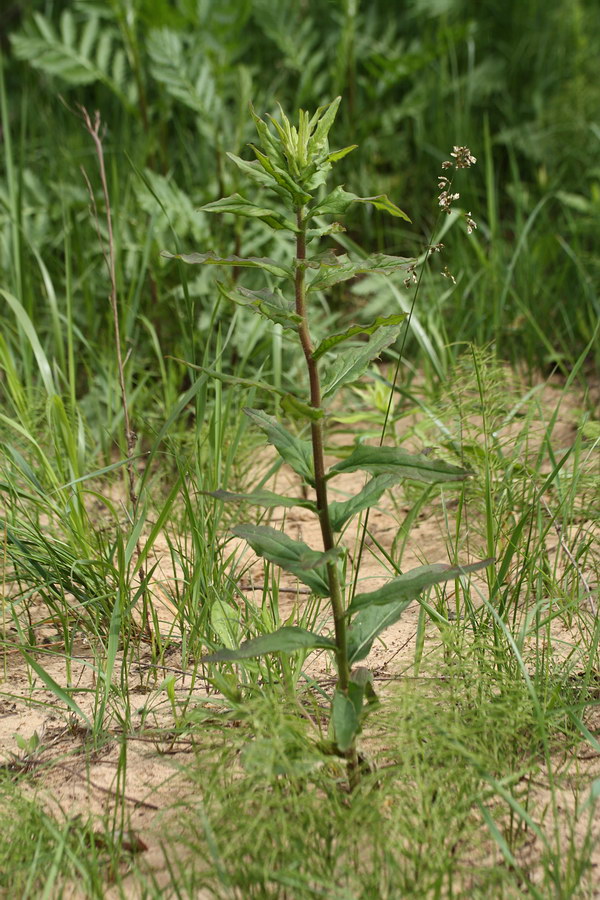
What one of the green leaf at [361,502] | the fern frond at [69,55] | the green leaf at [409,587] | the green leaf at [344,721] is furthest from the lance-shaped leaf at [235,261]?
the fern frond at [69,55]

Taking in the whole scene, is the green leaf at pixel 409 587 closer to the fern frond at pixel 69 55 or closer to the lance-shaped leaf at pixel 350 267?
the lance-shaped leaf at pixel 350 267

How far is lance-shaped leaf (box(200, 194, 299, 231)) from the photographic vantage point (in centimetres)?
133

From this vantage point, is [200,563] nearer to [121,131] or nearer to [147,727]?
[147,727]

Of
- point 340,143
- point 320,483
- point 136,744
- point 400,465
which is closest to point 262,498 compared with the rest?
point 320,483

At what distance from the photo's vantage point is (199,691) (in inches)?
69.7

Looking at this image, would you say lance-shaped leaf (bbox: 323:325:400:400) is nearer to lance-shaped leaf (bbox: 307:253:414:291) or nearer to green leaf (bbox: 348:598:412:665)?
lance-shaped leaf (bbox: 307:253:414:291)

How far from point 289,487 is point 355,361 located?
111 cm

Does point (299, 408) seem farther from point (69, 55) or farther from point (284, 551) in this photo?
point (69, 55)

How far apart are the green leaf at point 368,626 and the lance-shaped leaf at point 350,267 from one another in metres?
0.50

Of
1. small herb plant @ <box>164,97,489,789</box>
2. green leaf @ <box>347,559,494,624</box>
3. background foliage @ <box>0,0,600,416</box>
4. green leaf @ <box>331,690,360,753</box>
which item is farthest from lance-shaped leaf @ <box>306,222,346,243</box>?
background foliage @ <box>0,0,600,416</box>

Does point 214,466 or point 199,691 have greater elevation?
point 214,466

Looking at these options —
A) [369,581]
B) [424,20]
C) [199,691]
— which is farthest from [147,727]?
[424,20]

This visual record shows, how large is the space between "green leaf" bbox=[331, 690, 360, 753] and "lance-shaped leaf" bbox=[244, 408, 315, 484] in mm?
328

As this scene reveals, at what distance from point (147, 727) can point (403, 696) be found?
0.50 meters
